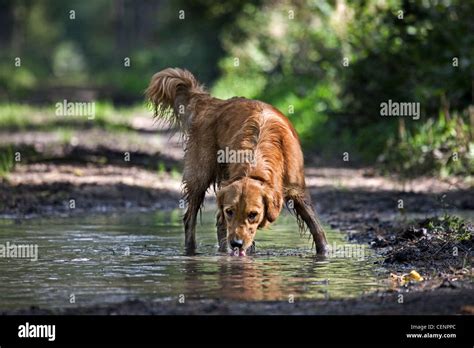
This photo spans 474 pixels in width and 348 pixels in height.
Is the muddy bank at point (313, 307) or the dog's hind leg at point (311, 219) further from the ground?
the dog's hind leg at point (311, 219)

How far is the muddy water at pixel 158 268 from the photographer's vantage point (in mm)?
8469

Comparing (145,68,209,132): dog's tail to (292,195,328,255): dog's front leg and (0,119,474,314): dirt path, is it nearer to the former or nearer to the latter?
(0,119,474,314): dirt path

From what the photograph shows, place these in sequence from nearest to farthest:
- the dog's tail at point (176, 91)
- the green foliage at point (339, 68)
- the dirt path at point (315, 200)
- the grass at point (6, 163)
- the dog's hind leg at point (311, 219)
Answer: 1. the dirt path at point (315, 200)
2. the dog's hind leg at point (311, 219)
3. the dog's tail at point (176, 91)
4. the grass at point (6, 163)
5. the green foliage at point (339, 68)

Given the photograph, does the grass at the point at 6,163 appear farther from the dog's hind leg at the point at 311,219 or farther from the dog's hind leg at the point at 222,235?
the dog's hind leg at the point at 311,219

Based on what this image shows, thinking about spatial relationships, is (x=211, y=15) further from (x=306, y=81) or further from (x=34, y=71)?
(x=34, y=71)

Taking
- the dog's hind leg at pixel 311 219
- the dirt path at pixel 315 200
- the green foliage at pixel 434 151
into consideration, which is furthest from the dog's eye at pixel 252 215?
the green foliage at pixel 434 151

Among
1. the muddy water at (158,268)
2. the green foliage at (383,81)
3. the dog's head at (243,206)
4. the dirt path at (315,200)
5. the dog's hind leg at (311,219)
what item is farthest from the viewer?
the green foliage at (383,81)

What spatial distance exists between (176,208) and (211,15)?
2418 cm

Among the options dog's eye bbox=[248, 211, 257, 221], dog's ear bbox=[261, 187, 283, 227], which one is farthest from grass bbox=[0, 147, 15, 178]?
dog's eye bbox=[248, 211, 257, 221]

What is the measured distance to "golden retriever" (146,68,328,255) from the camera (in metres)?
9.57

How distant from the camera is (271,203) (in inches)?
380

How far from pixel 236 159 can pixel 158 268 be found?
4.00ft
